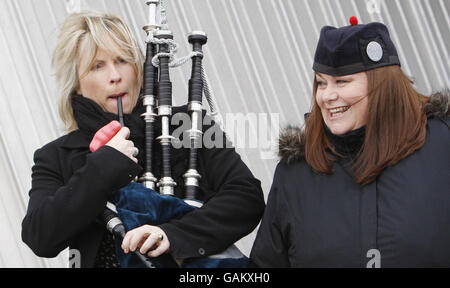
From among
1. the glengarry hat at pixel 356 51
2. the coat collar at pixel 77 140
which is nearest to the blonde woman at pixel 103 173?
the coat collar at pixel 77 140

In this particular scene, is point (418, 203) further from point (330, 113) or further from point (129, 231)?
point (129, 231)

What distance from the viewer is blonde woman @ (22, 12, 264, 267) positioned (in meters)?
2.18

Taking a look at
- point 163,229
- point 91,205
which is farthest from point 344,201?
point 91,205

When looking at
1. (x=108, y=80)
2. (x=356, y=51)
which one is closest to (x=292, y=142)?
(x=356, y=51)

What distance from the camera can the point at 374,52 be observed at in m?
2.16

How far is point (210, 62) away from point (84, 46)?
1.37 meters

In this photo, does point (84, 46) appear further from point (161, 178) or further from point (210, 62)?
point (210, 62)

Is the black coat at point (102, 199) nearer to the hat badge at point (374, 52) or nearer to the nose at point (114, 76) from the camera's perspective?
the nose at point (114, 76)

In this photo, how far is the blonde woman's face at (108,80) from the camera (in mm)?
2404

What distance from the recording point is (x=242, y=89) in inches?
146

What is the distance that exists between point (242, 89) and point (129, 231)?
1.69m

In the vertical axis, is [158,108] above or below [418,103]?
above

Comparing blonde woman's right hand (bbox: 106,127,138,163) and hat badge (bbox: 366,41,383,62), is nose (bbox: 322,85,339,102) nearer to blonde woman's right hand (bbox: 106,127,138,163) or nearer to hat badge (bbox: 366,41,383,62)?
hat badge (bbox: 366,41,383,62)

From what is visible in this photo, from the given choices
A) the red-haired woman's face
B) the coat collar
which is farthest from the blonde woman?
the red-haired woman's face
